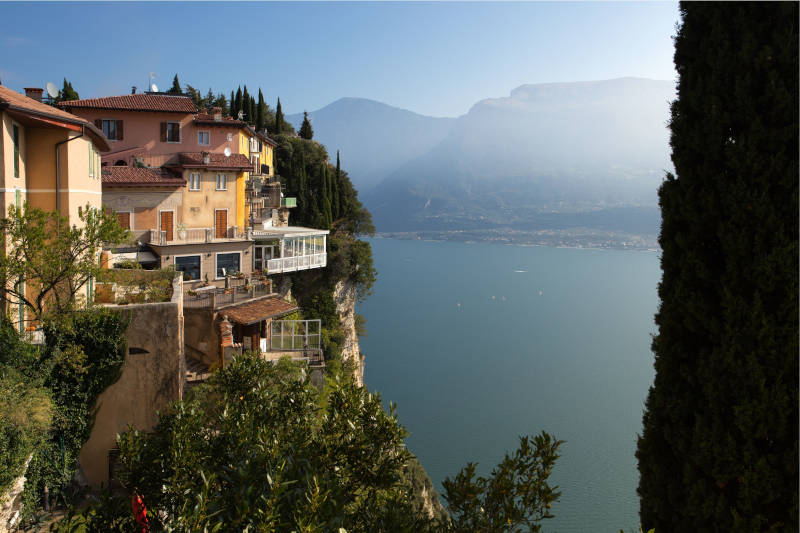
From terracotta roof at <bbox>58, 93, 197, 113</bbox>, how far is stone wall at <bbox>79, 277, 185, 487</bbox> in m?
18.3

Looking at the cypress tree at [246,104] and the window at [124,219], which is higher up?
the cypress tree at [246,104]

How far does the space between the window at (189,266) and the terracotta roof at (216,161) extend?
4.43 metres

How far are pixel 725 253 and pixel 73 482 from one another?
13200 mm

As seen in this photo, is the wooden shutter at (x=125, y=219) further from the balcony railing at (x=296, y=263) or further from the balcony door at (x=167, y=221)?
the balcony railing at (x=296, y=263)

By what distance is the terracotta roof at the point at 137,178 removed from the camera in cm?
2283

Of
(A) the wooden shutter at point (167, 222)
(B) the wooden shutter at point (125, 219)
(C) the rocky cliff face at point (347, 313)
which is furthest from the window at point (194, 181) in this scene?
(C) the rocky cliff face at point (347, 313)

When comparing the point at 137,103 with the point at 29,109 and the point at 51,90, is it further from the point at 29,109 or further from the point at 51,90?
the point at 29,109

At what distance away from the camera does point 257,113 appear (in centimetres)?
5038

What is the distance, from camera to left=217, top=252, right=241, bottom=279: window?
25516 mm

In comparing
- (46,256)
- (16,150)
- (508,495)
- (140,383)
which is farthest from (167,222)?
→ (508,495)

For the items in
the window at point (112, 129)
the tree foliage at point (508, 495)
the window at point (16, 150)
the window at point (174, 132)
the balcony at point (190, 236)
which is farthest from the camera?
the window at point (174, 132)

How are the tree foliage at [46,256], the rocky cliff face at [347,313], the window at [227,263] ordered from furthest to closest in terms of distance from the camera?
the rocky cliff face at [347,313], the window at [227,263], the tree foliage at [46,256]

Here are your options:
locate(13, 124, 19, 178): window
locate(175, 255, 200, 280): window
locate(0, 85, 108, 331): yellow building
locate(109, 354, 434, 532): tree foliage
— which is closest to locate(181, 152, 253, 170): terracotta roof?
locate(175, 255, 200, 280): window

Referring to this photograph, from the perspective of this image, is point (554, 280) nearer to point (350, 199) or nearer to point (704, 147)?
point (350, 199)
